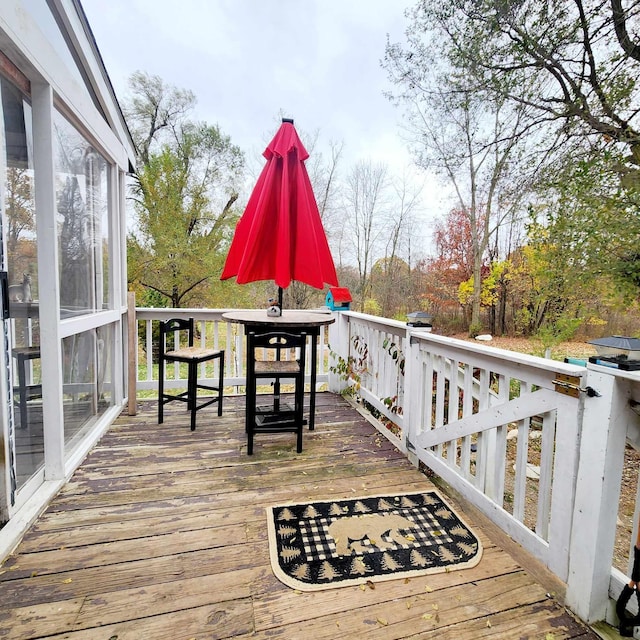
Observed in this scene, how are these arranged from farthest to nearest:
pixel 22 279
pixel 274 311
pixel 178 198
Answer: pixel 178 198 < pixel 274 311 < pixel 22 279

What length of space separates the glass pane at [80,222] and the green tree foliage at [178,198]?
438cm

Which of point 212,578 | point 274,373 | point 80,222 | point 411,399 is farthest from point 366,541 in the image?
point 80,222

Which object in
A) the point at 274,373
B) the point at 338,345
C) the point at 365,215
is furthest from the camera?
the point at 365,215

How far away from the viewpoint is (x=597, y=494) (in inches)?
48.7

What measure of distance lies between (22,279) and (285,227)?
158cm

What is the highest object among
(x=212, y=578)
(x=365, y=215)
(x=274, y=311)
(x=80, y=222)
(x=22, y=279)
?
(x=365, y=215)

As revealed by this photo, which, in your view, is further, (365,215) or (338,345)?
(365,215)

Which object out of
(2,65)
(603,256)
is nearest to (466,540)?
(2,65)

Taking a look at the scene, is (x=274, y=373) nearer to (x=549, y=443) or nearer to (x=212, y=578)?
(x=212, y=578)

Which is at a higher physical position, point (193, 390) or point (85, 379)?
point (85, 379)

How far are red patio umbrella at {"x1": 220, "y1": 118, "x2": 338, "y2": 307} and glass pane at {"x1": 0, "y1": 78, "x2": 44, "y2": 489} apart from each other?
1256 mm

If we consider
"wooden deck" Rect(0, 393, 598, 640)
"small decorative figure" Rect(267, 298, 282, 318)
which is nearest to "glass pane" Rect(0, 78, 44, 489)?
"wooden deck" Rect(0, 393, 598, 640)

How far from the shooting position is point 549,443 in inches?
57.6

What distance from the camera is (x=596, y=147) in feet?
14.0
